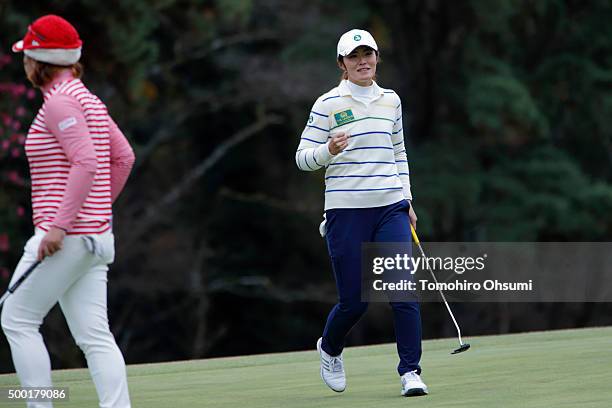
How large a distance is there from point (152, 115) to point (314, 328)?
545 centimetres

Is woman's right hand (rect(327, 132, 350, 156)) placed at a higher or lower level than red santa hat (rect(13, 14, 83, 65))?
lower

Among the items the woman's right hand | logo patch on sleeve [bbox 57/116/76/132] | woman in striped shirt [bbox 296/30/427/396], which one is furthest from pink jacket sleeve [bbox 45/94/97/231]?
woman in striped shirt [bbox 296/30/427/396]

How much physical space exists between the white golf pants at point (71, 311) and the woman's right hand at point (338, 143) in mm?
1582

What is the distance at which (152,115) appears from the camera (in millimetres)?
25250

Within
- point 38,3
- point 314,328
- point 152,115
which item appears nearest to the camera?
point 38,3

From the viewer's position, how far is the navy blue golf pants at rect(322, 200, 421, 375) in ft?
24.4

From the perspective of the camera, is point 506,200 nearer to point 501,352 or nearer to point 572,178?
point 572,178

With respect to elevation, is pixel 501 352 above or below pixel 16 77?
below

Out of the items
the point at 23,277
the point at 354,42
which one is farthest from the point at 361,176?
the point at 23,277

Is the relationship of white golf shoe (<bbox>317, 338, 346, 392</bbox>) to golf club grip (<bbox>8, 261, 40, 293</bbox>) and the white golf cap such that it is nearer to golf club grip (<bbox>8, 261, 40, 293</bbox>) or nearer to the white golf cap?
the white golf cap

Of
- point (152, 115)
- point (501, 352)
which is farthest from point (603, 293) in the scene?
point (501, 352)

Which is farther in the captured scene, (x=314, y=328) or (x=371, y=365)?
(x=314, y=328)

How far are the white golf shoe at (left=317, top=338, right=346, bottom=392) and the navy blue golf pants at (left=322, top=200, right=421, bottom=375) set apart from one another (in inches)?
12.6

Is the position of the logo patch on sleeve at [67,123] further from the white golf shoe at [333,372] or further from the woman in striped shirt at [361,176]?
the white golf shoe at [333,372]
